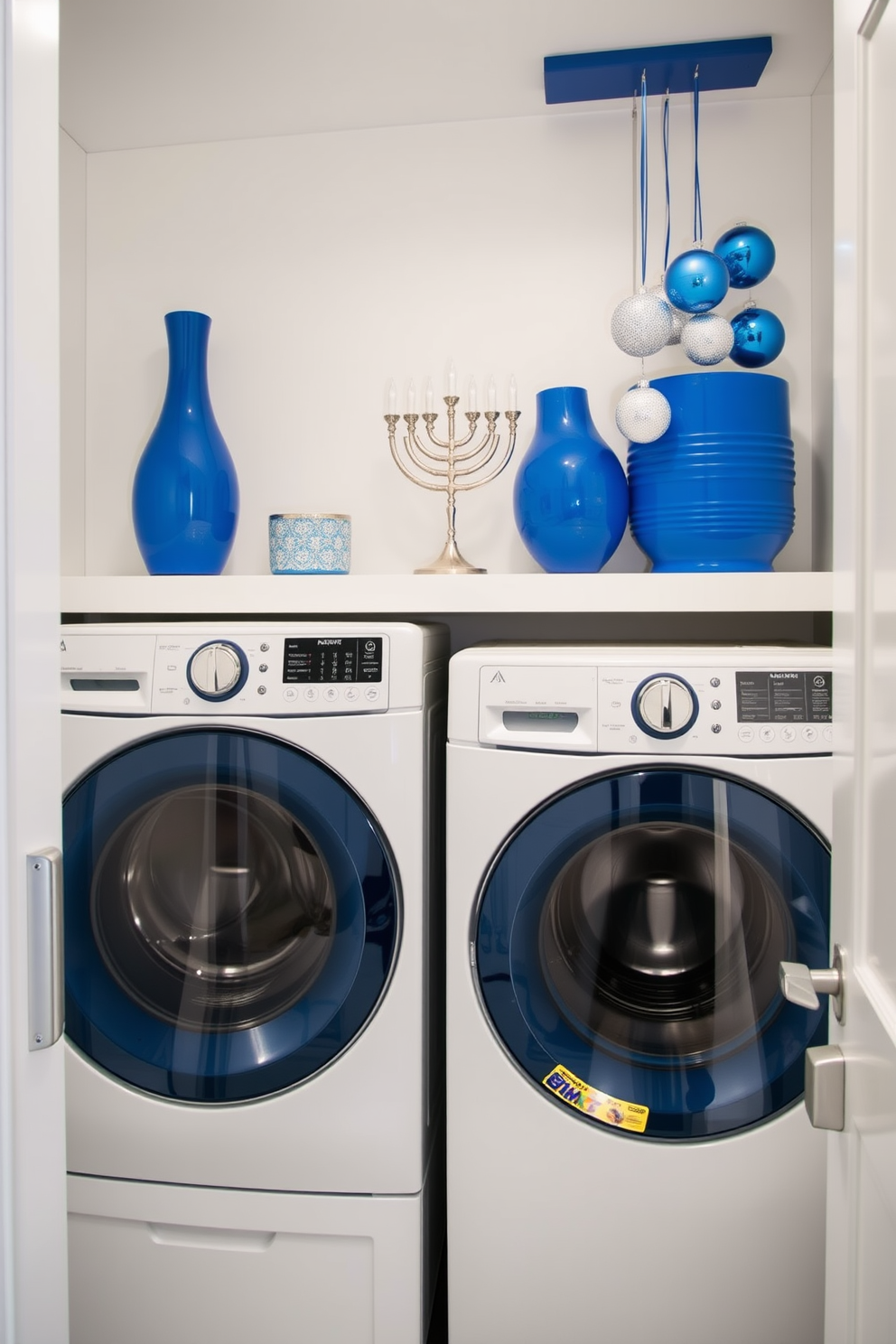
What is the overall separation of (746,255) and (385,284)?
0.70m

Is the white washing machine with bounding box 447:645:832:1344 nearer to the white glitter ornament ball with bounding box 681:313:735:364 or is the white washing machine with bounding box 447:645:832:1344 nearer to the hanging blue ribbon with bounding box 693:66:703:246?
the white glitter ornament ball with bounding box 681:313:735:364

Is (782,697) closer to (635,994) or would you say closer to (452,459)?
(635,994)

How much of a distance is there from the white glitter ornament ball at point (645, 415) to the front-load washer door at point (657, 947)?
0.60 metres

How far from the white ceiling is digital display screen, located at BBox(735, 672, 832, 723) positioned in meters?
1.13

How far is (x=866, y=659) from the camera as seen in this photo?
59 cm

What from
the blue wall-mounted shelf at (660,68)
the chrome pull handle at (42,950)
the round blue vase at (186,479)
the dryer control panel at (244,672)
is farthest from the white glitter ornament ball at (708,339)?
the chrome pull handle at (42,950)

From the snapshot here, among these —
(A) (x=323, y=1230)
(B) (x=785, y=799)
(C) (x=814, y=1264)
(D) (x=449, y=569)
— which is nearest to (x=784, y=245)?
(D) (x=449, y=569)

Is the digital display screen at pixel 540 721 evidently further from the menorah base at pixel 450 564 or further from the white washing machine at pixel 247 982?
the menorah base at pixel 450 564

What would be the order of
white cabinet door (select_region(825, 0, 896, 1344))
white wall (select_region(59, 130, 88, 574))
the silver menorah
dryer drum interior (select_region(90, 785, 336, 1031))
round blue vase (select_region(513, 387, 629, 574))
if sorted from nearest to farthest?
white cabinet door (select_region(825, 0, 896, 1344)) → dryer drum interior (select_region(90, 785, 336, 1031)) → round blue vase (select_region(513, 387, 629, 574)) → the silver menorah → white wall (select_region(59, 130, 88, 574))

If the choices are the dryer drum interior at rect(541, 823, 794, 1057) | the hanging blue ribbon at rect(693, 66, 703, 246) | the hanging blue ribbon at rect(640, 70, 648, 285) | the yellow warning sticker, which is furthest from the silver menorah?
the yellow warning sticker

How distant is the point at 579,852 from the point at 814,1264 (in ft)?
1.96

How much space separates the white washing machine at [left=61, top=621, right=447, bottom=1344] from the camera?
1181 millimetres

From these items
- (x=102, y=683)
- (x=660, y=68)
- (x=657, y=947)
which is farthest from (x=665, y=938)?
(x=660, y=68)

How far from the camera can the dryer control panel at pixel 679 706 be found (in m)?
1.10
